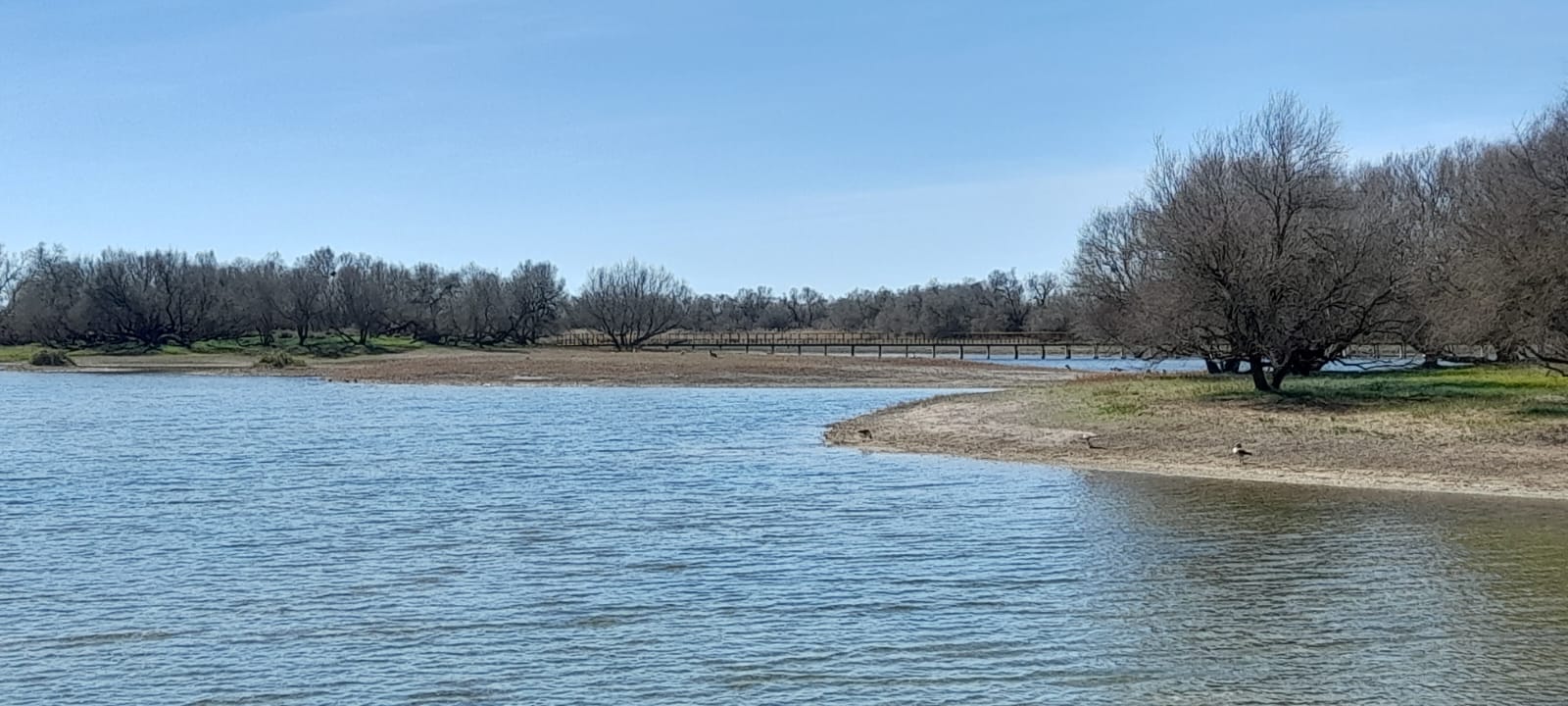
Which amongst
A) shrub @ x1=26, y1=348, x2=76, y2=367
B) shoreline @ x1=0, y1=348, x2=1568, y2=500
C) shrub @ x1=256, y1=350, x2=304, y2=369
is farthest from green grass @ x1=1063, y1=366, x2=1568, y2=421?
shrub @ x1=26, y1=348, x2=76, y2=367

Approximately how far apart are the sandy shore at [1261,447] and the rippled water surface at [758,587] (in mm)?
1896

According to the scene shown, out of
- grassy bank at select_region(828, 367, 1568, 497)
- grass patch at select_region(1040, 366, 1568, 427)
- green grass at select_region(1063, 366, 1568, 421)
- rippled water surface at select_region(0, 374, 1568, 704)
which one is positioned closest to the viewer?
rippled water surface at select_region(0, 374, 1568, 704)

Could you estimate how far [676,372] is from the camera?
75062 millimetres

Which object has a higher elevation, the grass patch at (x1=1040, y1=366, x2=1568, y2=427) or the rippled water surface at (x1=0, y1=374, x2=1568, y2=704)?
the grass patch at (x1=1040, y1=366, x2=1568, y2=427)

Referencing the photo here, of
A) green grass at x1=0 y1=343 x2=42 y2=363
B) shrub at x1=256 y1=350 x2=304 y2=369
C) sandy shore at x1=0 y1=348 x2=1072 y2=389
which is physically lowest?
sandy shore at x1=0 y1=348 x2=1072 y2=389

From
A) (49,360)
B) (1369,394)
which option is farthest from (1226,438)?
(49,360)

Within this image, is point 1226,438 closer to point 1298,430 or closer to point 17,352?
point 1298,430

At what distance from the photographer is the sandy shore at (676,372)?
228ft

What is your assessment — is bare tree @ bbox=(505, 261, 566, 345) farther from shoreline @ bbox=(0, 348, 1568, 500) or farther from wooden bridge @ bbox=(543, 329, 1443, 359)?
shoreline @ bbox=(0, 348, 1568, 500)

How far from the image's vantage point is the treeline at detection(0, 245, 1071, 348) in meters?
122

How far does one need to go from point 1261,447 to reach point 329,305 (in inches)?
4901

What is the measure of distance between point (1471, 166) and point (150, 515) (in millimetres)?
53368

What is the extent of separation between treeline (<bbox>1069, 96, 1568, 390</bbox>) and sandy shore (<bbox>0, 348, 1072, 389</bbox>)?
735 inches

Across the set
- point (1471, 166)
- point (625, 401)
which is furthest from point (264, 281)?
point (1471, 166)
